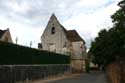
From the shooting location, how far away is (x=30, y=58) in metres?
35.1

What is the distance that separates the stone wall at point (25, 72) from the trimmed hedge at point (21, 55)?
0.52m

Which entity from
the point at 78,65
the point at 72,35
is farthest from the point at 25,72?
the point at 72,35

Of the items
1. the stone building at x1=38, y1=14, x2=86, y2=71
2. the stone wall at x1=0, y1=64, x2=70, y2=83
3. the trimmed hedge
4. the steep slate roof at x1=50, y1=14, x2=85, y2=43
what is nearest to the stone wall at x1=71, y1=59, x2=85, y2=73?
the stone building at x1=38, y1=14, x2=86, y2=71

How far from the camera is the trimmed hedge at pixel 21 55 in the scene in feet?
91.2

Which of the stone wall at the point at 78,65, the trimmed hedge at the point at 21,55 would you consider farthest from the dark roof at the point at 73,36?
the trimmed hedge at the point at 21,55

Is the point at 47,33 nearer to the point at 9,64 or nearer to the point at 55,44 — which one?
the point at 55,44

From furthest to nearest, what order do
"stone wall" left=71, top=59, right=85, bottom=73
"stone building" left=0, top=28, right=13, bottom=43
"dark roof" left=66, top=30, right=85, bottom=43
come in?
1. "dark roof" left=66, top=30, right=85, bottom=43
2. "stone wall" left=71, top=59, right=85, bottom=73
3. "stone building" left=0, top=28, right=13, bottom=43

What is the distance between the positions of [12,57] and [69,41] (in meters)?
39.0

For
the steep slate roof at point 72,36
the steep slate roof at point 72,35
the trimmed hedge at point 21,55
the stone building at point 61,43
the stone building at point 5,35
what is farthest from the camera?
the steep slate roof at point 72,36

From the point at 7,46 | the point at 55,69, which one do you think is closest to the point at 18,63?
the point at 7,46

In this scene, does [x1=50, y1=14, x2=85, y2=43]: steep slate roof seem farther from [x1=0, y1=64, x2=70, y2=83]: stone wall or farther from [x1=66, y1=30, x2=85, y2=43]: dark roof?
[x1=0, y1=64, x2=70, y2=83]: stone wall

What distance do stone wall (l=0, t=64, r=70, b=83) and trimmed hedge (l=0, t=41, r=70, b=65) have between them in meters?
0.52

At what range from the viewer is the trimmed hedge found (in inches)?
1094

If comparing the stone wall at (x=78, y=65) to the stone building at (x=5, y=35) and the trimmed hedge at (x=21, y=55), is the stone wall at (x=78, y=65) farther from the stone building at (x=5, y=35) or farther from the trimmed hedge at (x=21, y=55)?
the trimmed hedge at (x=21, y=55)
